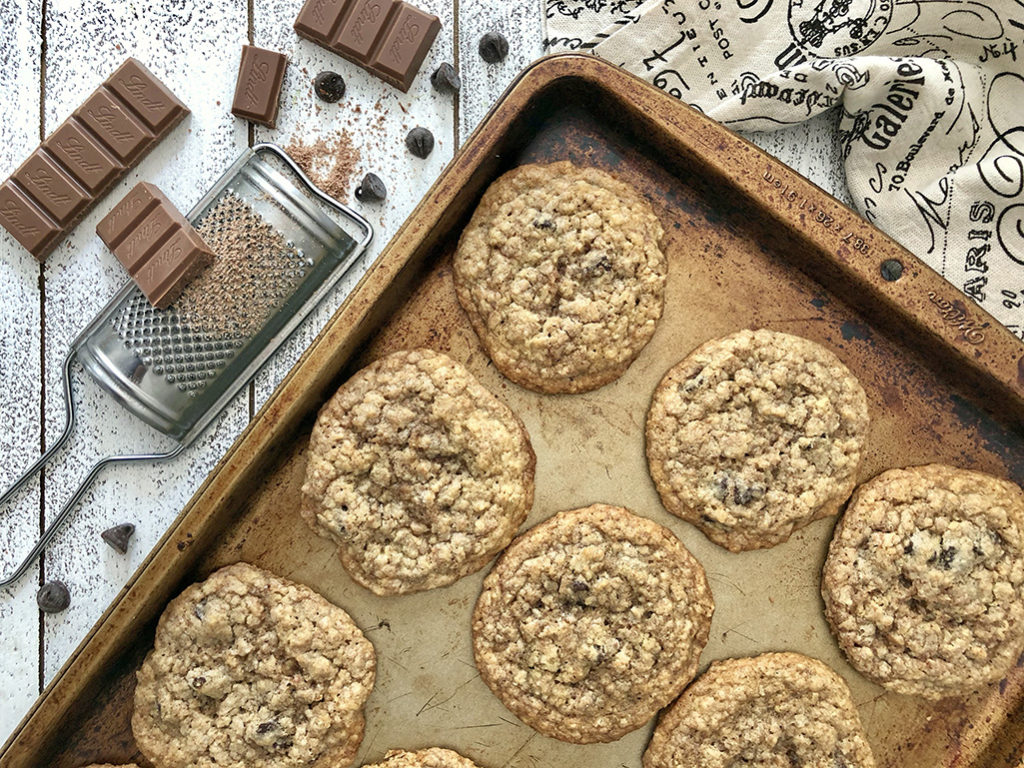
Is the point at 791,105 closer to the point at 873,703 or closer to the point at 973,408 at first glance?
the point at 973,408

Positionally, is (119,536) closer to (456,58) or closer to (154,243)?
(154,243)

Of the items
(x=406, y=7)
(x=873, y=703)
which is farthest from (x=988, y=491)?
(x=406, y=7)

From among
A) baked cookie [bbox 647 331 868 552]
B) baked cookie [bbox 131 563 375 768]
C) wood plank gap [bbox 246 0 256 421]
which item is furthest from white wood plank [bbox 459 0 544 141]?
baked cookie [bbox 131 563 375 768]

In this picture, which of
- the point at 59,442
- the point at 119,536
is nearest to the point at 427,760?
the point at 119,536

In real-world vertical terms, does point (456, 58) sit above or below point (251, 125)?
above

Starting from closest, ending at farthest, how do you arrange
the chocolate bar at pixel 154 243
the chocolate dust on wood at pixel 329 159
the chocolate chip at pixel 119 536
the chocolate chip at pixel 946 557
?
the chocolate chip at pixel 946 557 → the chocolate bar at pixel 154 243 → the chocolate chip at pixel 119 536 → the chocolate dust on wood at pixel 329 159

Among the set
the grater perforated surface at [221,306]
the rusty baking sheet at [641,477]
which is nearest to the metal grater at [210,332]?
the grater perforated surface at [221,306]

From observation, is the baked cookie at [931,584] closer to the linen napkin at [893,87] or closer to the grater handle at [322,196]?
the linen napkin at [893,87]

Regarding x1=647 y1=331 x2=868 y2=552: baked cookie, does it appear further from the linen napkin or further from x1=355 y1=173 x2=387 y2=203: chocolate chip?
x1=355 y1=173 x2=387 y2=203: chocolate chip
